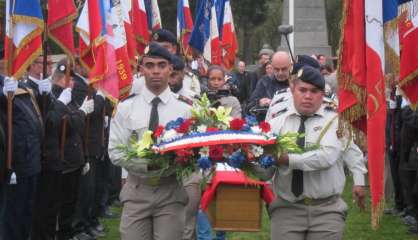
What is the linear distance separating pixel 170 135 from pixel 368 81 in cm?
155

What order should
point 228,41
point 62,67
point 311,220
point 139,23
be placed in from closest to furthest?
point 311,220 → point 62,67 → point 139,23 → point 228,41

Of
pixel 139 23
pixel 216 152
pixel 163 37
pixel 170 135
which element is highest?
pixel 139 23

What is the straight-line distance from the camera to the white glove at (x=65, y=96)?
9094 millimetres

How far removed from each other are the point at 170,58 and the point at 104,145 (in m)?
4.31

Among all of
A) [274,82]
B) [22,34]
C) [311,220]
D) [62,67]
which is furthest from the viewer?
[274,82]

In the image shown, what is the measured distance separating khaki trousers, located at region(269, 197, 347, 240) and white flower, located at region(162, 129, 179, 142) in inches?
40.4

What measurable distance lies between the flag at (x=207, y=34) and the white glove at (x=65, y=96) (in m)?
5.78

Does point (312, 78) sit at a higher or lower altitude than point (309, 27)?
lower

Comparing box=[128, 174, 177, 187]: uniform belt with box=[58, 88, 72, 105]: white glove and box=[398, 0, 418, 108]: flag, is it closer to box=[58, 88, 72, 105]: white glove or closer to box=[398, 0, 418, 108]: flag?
box=[398, 0, 418, 108]: flag

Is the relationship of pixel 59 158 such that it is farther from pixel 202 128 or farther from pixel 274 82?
pixel 202 128

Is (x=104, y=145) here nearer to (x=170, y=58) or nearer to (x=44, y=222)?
(x=44, y=222)

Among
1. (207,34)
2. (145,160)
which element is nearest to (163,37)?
(145,160)

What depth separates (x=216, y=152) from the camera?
6184 mm

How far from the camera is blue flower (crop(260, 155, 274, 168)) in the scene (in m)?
6.17
